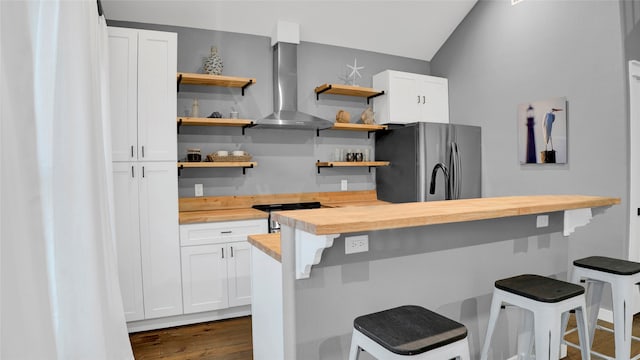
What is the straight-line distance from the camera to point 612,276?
211 cm

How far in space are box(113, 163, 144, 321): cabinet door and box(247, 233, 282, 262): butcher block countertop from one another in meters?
1.41

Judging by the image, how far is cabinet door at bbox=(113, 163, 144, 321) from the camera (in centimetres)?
306

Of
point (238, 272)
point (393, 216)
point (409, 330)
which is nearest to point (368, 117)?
point (238, 272)

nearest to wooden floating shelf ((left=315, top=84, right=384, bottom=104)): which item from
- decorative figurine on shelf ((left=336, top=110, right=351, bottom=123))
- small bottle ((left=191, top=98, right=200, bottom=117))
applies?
decorative figurine on shelf ((left=336, top=110, right=351, bottom=123))

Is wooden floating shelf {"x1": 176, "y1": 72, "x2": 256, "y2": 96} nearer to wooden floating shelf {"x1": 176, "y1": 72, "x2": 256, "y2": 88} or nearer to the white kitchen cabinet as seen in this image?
wooden floating shelf {"x1": 176, "y1": 72, "x2": 256, "y2": 88}

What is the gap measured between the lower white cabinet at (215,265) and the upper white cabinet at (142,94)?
698mm

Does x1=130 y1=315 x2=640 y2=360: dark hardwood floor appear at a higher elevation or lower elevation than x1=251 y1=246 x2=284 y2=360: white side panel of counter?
lower

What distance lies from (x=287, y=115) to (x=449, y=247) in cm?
237

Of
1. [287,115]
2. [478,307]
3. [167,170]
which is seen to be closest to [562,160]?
[478,307]

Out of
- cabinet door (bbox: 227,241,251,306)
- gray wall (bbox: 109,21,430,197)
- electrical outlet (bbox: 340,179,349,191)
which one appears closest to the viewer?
cabinet door (bbox: 227,241,251,306)

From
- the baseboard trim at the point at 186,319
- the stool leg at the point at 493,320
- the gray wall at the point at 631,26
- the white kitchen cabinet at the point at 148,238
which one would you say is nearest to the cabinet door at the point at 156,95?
the white kitchen cabinet at the point at 148,238

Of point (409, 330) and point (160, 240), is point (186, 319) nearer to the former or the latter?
point (160, 240)

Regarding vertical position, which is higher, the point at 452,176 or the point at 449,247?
the point at 452,176

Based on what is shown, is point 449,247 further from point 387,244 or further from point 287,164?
point 287,164
